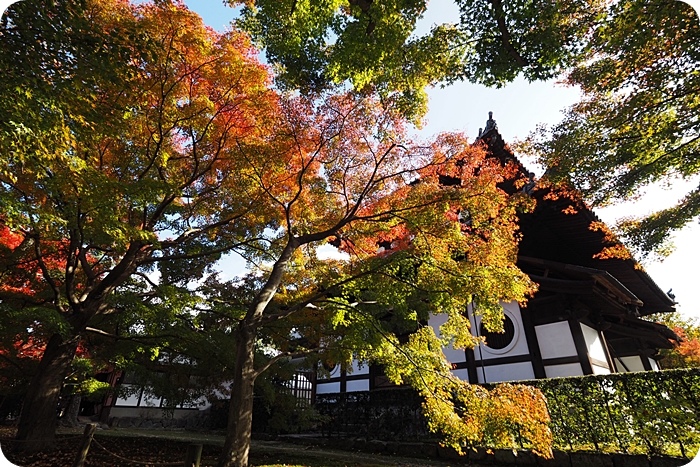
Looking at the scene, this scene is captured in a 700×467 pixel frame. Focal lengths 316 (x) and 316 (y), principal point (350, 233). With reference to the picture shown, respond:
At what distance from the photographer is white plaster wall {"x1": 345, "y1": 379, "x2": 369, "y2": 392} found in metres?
10.7

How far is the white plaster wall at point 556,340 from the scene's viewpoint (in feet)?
24.7

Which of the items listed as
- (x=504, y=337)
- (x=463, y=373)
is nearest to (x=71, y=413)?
(x=463, y=373)

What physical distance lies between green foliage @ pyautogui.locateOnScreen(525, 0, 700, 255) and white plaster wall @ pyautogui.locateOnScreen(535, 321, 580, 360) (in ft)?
9.79

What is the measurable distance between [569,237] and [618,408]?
17.1ft

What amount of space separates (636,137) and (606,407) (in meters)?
4.66

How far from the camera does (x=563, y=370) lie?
24.5 ft

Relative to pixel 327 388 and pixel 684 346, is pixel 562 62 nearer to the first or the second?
pixel 327 388

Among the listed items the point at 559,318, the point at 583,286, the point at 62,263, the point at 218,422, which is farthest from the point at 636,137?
the point at 218,422

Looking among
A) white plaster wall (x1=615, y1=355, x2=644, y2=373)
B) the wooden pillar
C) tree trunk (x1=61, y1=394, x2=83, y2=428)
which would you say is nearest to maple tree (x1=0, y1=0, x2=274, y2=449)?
the wooden pillar

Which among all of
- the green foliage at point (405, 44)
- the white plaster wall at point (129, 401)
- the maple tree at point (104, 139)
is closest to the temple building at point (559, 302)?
the green foliage at point (405, 44)

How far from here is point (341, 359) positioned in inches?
259

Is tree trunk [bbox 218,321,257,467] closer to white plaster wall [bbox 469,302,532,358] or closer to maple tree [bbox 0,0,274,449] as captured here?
maple tree [bbox 0,0,274,449]

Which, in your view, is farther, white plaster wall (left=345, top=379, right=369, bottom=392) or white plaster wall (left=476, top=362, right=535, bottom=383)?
white plaster wall (left=345, top=379, right=369, bottom=392)

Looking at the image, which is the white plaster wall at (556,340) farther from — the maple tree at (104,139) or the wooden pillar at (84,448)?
the wooden pillar at (84,448)
